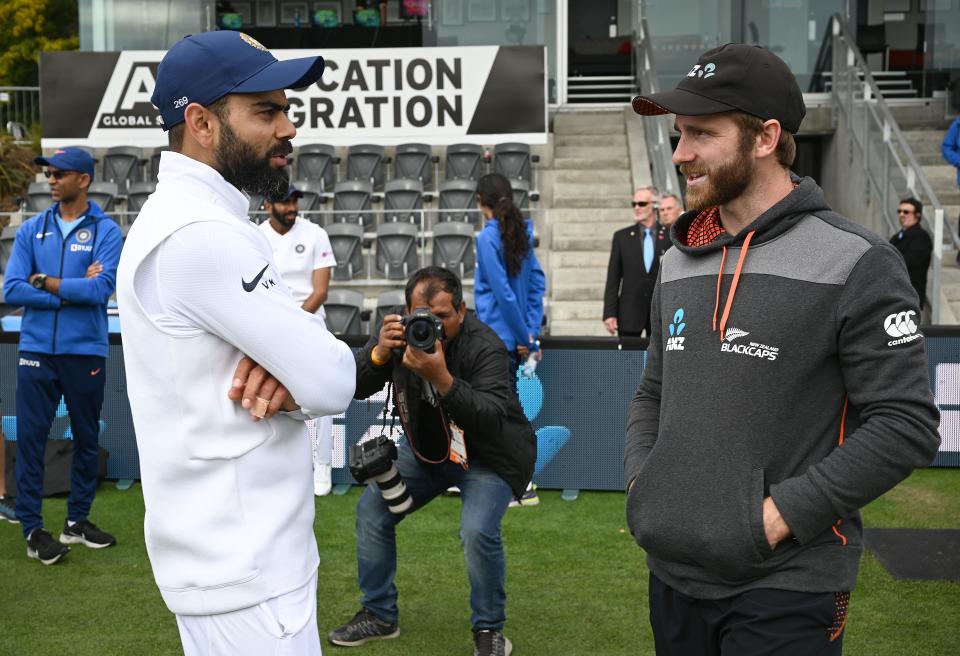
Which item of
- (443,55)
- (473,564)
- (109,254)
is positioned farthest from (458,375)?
(443,55)

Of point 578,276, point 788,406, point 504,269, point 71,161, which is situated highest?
point 71,161

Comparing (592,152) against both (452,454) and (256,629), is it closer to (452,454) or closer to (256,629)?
(452,454)

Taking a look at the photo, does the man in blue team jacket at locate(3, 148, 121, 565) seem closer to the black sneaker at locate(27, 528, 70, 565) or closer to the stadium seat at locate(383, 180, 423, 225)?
the black sneaker at locate(27, 528, 70, 565)

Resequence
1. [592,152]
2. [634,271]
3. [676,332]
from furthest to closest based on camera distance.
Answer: [592,152] → [634,271] → [676,332]

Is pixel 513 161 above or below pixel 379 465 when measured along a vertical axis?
above

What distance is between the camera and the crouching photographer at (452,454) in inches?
175

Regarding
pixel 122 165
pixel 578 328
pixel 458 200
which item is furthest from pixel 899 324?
pixel 122 165

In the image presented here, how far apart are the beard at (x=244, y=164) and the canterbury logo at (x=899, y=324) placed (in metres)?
1.25

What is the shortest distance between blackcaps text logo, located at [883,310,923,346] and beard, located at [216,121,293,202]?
125 cm

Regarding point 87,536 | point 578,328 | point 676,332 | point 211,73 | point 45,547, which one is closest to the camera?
point 211,73

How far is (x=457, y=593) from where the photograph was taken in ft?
18.1

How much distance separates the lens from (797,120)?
238 cm

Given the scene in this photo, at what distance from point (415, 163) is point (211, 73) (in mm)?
12753

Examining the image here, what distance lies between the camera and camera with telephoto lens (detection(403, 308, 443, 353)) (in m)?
4.01
